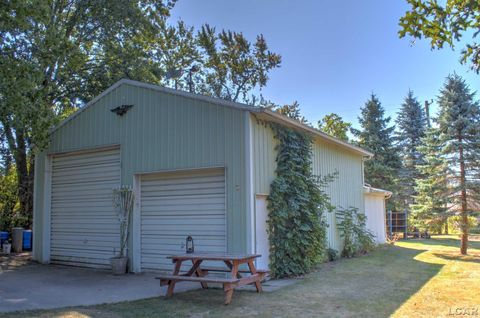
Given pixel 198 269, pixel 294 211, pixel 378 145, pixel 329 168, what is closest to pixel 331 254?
pixel 329 168

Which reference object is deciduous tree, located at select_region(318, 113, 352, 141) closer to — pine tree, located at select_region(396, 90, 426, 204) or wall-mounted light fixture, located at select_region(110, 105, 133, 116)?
pine tree, located at select_region(396, 90, 426, 204)

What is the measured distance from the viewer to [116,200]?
32.8 feet

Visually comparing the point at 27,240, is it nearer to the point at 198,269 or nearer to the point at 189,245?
the point at 189,245

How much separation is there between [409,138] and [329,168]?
56.1 feet

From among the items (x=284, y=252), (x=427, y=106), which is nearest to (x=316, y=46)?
(x=284, y=252)

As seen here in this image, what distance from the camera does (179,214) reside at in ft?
30.6

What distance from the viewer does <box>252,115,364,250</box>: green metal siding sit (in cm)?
866

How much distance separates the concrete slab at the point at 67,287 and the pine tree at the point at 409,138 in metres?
20.5

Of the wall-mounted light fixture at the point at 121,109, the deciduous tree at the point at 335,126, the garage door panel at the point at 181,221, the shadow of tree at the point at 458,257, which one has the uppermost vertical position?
the deciduous tree at the point at 335,126

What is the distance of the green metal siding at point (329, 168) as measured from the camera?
28.4 ft

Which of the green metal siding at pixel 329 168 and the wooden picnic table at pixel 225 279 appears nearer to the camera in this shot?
the wooden picnic table at pixel 225 279

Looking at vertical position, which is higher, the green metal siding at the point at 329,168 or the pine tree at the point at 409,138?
the pine tree at the point at 409,138

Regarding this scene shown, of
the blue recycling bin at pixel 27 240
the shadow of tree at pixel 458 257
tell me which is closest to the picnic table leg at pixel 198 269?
the shadow of tree at pixel 458 257

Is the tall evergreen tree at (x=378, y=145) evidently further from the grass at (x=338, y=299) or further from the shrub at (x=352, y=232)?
the grass at (x=338, y=299)
